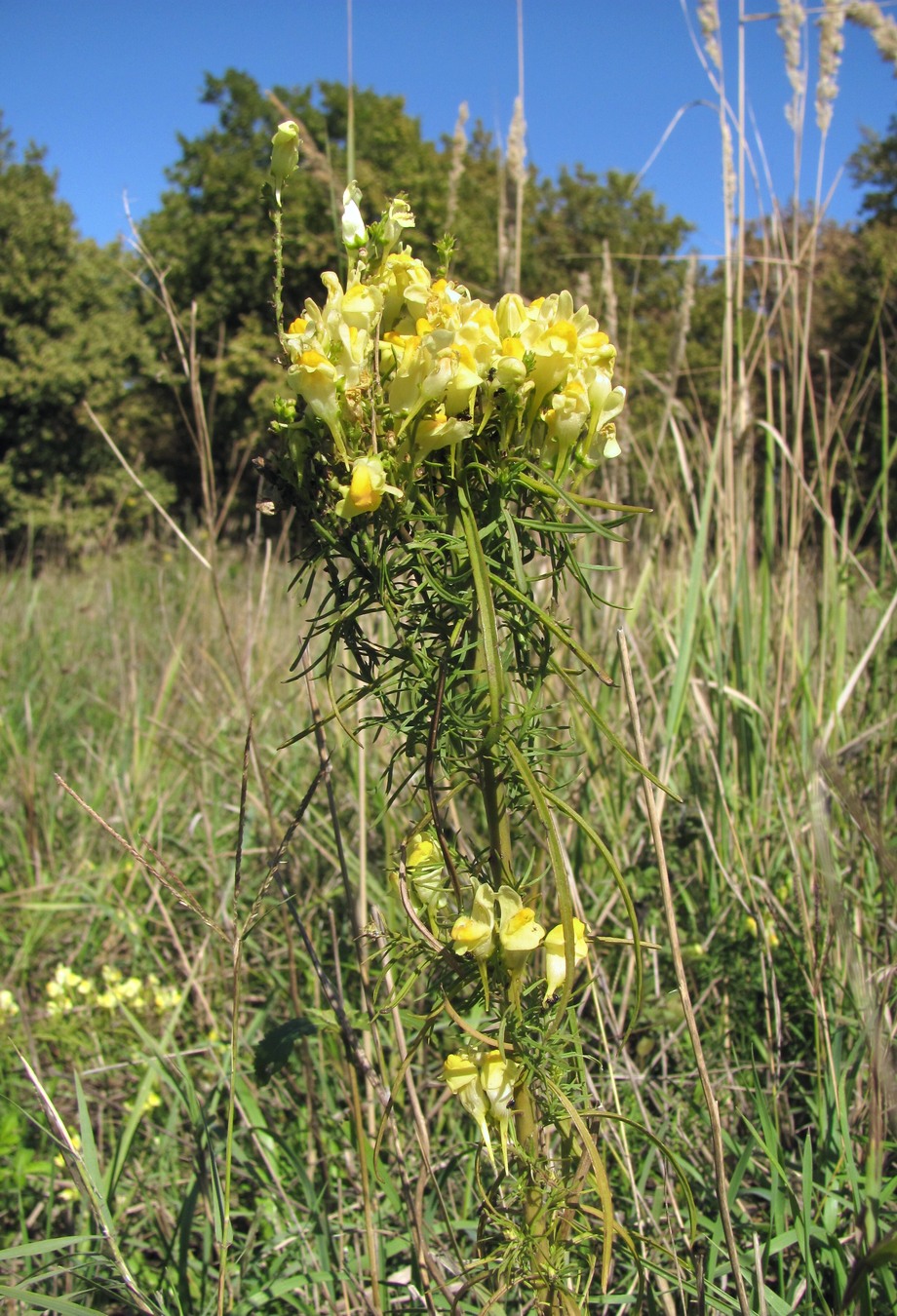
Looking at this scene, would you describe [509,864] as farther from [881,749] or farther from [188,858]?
[188,858]

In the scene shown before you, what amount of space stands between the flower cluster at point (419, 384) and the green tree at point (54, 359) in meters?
11.8

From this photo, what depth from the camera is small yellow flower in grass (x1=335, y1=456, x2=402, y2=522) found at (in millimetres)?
469

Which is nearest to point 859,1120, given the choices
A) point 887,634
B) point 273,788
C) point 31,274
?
point 887,634

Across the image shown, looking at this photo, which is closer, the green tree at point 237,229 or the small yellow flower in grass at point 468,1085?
the small yellow flower in grass at point 468,1085

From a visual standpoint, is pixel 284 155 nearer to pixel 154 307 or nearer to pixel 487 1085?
pixel 487 1085

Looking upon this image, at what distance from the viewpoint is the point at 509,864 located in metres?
0.56

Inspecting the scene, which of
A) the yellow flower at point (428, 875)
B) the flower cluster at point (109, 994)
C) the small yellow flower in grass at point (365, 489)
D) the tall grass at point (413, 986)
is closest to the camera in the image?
the small yellow flower in grass at point (365, 489)

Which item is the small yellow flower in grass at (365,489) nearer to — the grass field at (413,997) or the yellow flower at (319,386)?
the yellow flower at (319,386)

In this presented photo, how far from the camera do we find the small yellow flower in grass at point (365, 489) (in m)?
0.47

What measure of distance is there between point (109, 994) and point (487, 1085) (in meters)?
1.07

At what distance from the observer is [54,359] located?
39.0 feet

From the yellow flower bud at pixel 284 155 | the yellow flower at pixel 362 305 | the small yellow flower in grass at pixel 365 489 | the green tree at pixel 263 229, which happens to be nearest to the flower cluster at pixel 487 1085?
the small yellow flower in grass at pixel 365 489

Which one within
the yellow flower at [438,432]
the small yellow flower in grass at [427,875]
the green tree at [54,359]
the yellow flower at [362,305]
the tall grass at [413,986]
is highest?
the green tree at [54,359]

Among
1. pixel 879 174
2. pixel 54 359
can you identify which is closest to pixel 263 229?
pixel 54 359
